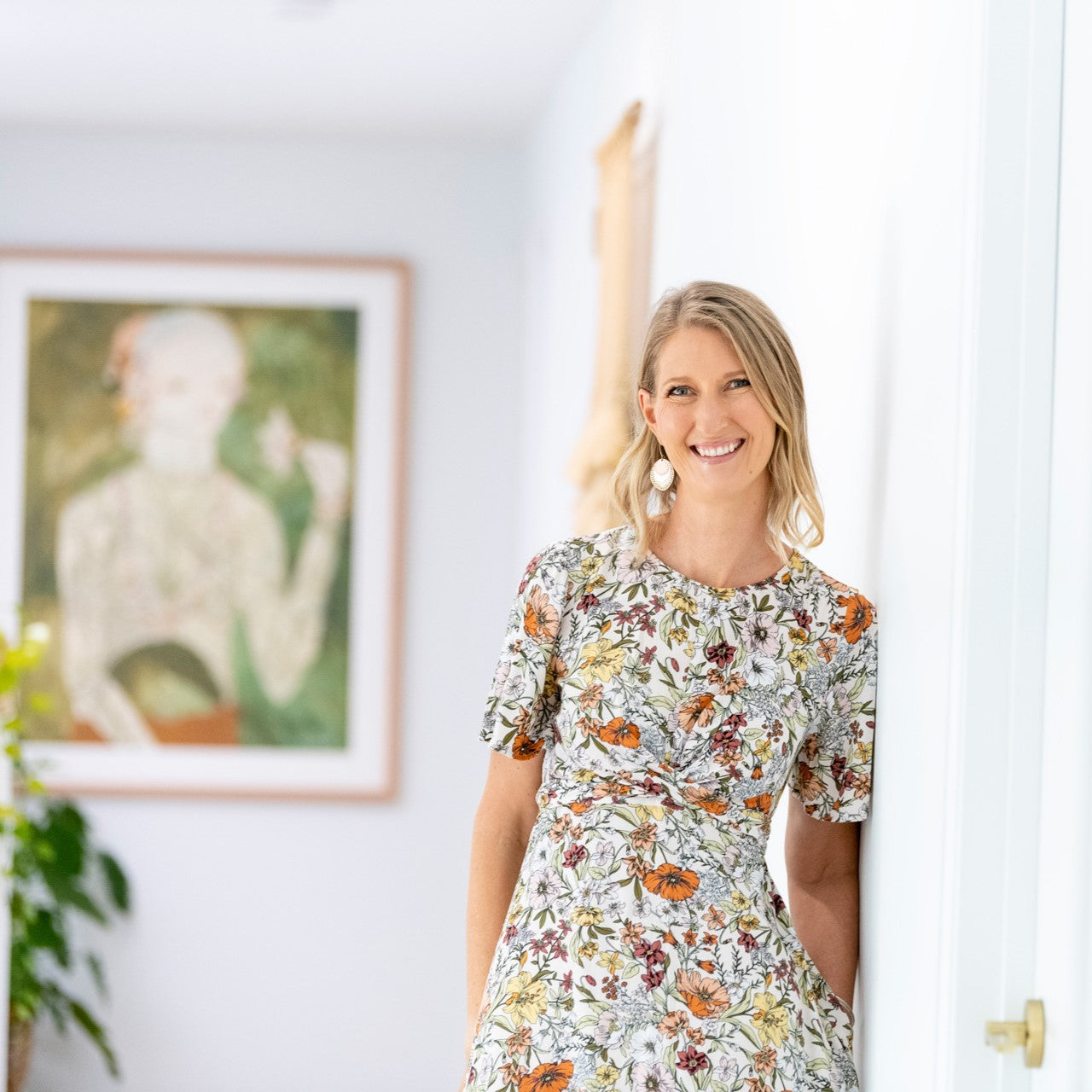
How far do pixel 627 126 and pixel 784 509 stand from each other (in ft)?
4.61

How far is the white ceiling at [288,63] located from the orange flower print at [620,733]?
7.23 feet

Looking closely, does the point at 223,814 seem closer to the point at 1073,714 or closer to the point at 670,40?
the point at 670,40

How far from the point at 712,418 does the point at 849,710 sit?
302 millimetres

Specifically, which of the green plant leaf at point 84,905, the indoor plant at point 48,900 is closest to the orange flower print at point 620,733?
the indoor plant at point 48,900

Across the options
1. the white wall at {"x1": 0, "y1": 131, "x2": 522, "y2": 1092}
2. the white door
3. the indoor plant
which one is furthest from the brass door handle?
the white wall at {"x1": 0, "y1": 131, "x2": 522, "y2": 1092}

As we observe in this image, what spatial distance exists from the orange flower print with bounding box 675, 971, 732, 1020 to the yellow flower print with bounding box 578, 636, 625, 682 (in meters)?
0.27

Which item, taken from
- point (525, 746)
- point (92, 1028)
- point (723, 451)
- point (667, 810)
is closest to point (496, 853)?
point (525, 746)

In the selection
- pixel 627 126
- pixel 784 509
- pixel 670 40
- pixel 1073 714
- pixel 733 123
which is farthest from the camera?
pixel 627 126

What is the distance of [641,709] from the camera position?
1.41 meters

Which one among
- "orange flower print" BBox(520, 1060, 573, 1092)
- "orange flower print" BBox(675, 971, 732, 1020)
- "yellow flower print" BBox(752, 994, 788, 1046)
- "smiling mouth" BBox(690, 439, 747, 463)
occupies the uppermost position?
"smiling mouth" BBox(690, 439, 747, 463)

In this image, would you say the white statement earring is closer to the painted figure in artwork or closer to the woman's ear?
the woman's ear

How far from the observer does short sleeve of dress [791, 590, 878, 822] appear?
4.70 ft

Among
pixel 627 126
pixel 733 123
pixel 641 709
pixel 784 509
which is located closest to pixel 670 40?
pixel 627 126

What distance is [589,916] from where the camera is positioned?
1.36 m
